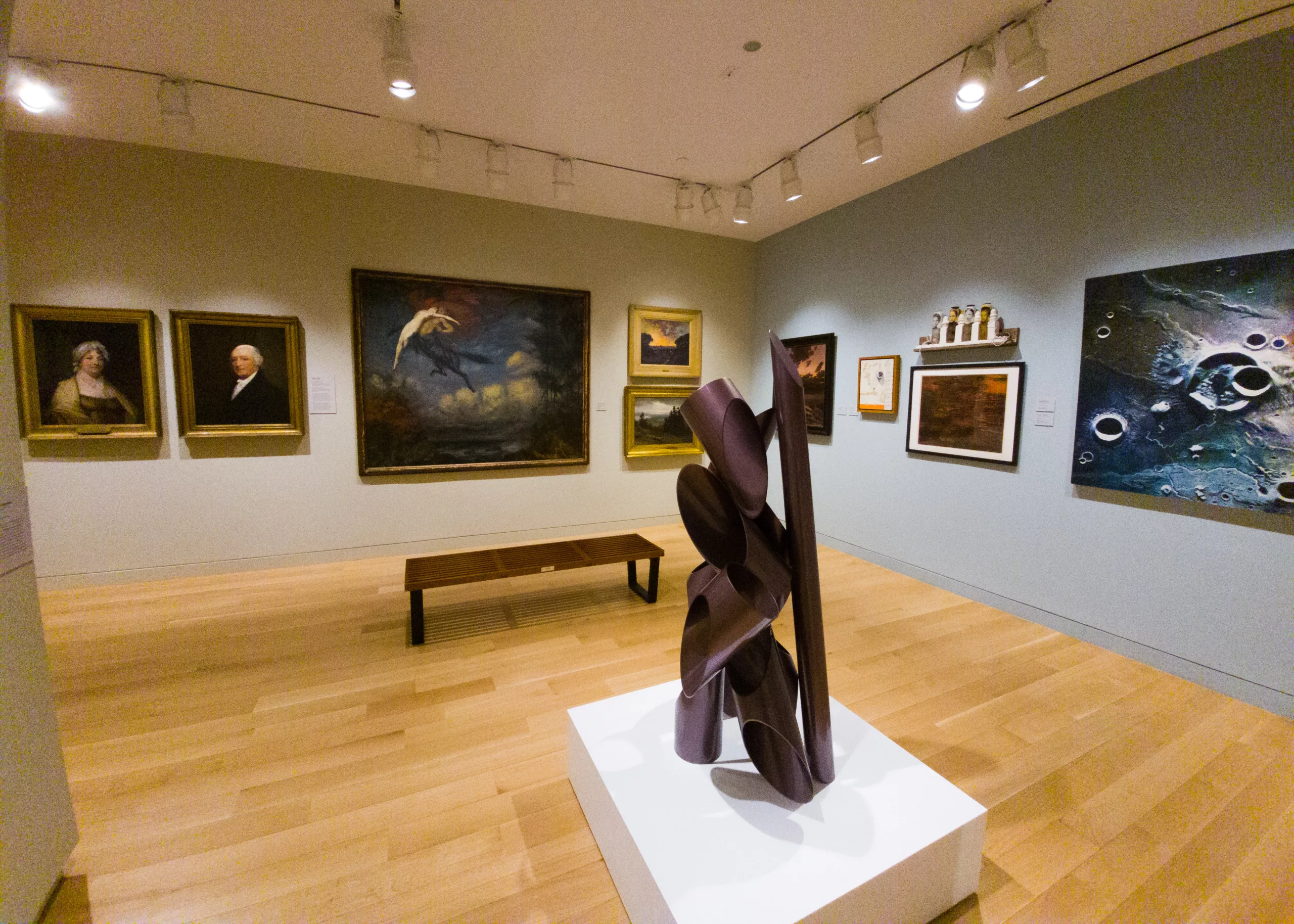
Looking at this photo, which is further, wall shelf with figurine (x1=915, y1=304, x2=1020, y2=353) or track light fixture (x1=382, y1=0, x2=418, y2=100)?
wall shelf with figurine (x1=915, y1=304, x2=1020, y2=353)

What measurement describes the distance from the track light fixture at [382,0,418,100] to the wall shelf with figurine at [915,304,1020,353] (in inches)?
142

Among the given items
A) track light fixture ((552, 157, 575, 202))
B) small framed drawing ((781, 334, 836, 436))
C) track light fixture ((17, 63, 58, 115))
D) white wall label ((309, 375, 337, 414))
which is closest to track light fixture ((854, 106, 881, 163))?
small framed drawing ((781, 334, 836, 436))

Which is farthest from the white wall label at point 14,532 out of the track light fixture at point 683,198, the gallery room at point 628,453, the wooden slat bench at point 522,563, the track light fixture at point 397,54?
the track light fixture at point 683,198

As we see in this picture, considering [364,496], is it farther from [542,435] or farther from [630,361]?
[630,361]

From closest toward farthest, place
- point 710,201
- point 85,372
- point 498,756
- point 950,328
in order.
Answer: point 498,756 → point 85,372 → point 950,328 → point 710,201

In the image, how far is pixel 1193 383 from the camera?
98.0 inches

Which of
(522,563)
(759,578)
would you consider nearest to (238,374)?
(522,563)

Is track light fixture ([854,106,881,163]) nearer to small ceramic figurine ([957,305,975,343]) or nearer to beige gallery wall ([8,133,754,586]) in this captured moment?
small ceramic figurine ([957,305,975,343])

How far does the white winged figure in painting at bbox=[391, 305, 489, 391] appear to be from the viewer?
417cm

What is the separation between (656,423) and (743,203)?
7.20 feet

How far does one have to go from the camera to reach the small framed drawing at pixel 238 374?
3600mm

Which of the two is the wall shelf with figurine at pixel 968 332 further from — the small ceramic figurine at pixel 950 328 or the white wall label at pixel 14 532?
the white wall label at pixel 14 532

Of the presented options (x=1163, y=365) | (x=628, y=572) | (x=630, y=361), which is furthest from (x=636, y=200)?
(x=1163, y=365)

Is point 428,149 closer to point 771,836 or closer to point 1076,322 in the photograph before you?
point 771,836
